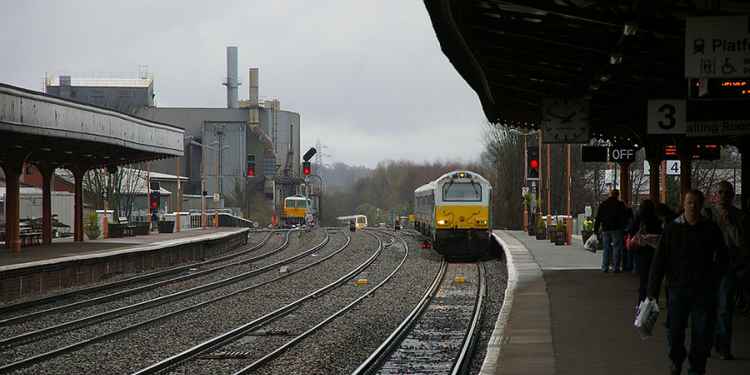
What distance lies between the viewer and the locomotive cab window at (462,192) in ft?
105

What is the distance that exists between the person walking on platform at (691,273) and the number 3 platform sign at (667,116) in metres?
7.26

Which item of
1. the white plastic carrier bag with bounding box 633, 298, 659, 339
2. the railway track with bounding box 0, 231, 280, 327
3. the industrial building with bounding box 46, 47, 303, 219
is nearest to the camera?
the white plastic carrier bag with bounding box 633, 298, 659, 339

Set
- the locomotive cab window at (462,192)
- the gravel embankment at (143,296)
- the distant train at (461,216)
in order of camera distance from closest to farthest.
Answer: the gravel embankment at (143,296)
the distant train at (461,216)
the locomotive cab window at (462,192)

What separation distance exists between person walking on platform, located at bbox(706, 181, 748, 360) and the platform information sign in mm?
1060

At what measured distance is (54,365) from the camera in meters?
12.1

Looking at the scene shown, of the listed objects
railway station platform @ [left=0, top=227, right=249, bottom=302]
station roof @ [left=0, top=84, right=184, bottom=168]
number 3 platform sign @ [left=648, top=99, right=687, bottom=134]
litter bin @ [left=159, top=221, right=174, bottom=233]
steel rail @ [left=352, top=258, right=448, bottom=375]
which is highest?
Answer: station roof @ [left=0, top=84, right=184, bottom=168]

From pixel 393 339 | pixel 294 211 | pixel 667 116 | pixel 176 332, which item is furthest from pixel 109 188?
pixel 667 116

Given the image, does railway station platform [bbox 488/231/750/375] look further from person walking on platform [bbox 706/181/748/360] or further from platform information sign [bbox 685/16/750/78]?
platform information sign [bbox 685/16/750/78]

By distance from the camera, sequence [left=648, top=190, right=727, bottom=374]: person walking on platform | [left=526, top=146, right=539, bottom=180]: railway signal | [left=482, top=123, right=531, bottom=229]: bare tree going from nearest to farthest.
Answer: [left=648, top=190, right=727, bottom=374]: person walking on platform → [left=526, top=146, right=539, bottom=180]: railway signal → [left=482, top=123, right=531, bottom=229]: bare tree

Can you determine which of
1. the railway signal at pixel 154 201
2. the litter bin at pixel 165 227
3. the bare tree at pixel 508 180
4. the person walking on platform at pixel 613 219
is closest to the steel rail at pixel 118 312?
the person walking on platform at pixel 613 219

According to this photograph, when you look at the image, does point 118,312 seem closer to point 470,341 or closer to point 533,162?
point 470,341

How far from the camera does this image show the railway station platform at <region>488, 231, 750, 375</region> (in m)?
9.43

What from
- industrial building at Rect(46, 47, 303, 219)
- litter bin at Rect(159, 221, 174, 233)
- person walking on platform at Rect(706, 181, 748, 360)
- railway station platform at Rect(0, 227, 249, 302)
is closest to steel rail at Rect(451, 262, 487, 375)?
person walking on platform at Rect(706, 181, 748, 360)

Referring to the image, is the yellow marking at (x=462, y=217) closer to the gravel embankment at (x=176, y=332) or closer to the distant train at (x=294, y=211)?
the gravel embankment at (x=176, y=332)
